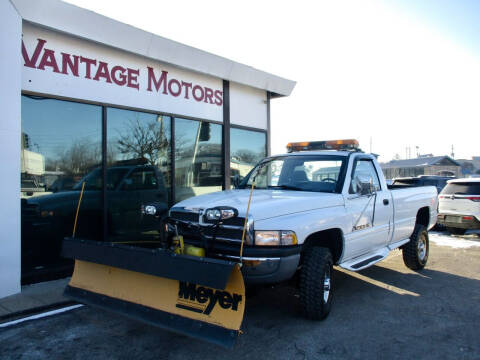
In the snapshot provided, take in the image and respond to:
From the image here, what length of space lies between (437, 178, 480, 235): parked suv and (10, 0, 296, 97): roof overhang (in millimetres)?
5934

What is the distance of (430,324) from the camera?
14.3 ft

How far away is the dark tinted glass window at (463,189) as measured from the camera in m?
10.3

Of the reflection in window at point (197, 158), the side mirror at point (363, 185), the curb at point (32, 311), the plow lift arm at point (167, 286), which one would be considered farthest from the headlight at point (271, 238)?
the reflection in window at point (197, 158)

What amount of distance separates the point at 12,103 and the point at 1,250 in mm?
1942

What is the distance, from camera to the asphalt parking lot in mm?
3662

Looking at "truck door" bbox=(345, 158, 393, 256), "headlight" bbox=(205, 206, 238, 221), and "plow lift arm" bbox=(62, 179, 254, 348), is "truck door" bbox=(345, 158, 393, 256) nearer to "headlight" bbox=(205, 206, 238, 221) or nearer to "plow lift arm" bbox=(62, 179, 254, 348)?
"headlight" bbox=(205, 206, 238, 221)

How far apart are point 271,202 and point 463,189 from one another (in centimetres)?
846

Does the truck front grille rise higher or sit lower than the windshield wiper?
lower

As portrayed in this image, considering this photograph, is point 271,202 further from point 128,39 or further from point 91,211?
point 128,39

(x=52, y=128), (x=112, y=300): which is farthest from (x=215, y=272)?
(x=52, y=128)

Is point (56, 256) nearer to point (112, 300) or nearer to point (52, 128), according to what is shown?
point (52, 128)

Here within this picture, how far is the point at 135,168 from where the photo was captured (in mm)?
7355

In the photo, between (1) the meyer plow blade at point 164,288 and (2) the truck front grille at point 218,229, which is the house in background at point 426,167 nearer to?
(2) the truck front grille at point 218,229

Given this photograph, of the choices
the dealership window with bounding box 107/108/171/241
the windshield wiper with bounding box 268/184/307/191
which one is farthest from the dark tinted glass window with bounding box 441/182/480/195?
the dealership window with bounding box 107/108/171/241
